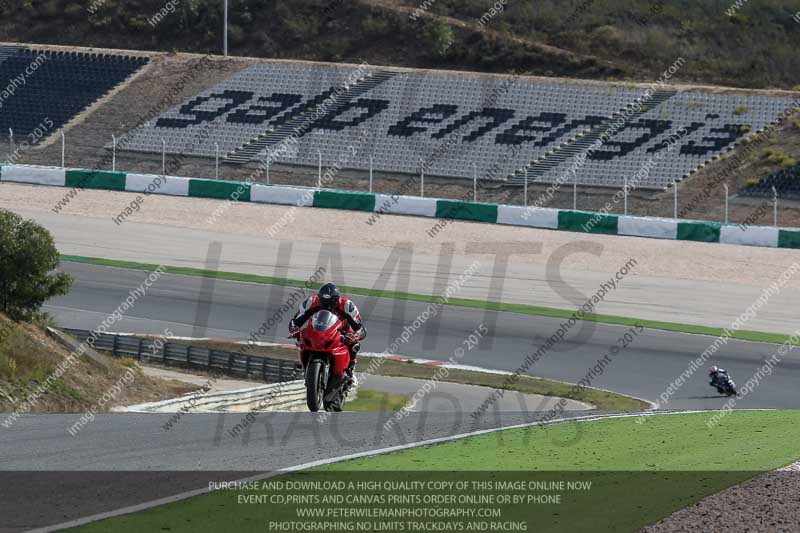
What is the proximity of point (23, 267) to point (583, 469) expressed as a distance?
40.9 feet

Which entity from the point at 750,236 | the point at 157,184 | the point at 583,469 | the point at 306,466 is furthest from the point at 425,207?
the point at 306,466

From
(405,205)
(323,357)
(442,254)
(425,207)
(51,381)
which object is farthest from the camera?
(405,205)

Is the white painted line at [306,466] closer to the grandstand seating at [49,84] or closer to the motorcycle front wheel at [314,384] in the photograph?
the motorcycle front wheel at [314,384]

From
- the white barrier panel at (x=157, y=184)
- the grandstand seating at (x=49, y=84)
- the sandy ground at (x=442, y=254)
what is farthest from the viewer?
the grandstand seating at (x=49, y=84)

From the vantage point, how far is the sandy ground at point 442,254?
Answer: 3138 centimetres

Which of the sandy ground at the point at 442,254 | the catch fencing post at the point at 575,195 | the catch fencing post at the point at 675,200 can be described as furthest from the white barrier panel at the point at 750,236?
the catch fencing post at the point at 575,195

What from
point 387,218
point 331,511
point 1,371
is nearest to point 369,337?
point 1,371

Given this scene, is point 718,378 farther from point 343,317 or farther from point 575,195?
point 575,195

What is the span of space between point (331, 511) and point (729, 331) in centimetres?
2132

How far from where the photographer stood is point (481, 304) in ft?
98.3

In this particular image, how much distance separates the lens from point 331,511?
7879 millimetres

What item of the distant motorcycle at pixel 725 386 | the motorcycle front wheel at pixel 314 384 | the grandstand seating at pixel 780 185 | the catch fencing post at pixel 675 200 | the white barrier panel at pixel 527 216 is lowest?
the white barrier panel at pixel 527 216

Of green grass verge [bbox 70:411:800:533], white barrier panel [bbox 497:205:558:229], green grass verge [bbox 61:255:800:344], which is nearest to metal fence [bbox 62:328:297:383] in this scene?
green grass verge [bbox 61:255:800:344]

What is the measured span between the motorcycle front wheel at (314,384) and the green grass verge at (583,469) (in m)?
2.98
